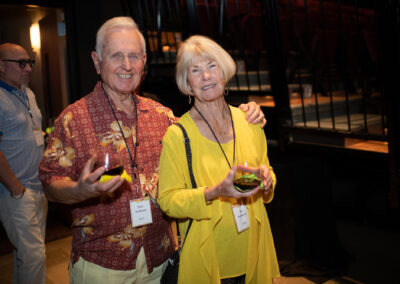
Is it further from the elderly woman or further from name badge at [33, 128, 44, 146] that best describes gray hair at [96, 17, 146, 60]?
name badge at [33, 128, 44, 146]

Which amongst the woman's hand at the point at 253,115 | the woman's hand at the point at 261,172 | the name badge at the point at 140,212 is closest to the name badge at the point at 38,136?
the name badge at the point at 140,212

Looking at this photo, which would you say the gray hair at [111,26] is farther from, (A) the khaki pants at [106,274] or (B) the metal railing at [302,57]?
(B) the metal railing at [302,57]

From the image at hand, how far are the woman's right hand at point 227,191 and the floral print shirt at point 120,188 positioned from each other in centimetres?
33

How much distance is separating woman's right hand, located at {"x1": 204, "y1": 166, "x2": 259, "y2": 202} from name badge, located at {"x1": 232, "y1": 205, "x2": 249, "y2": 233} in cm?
18

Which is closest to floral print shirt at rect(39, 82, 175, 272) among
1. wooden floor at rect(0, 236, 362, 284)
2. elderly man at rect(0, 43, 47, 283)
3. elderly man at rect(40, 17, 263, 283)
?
elderly man at rect(40, 17, 263, 283)

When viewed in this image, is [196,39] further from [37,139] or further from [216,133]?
[37,139]

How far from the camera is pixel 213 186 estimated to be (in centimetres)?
139

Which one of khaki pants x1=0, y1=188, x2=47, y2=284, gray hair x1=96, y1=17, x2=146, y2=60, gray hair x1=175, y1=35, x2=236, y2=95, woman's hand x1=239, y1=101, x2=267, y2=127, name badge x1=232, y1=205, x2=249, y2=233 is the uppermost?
gray hair x1=96, y1=17, x2=146, y2=60

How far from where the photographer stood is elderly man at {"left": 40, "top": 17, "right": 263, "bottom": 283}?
1.48 m

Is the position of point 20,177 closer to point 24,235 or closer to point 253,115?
point 24,235

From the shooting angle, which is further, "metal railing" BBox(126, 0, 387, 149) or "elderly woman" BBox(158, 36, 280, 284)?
"metal railing" BBox(126, 0, 387, 149)

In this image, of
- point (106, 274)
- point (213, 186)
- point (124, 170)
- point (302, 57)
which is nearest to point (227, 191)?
point (213, 186)

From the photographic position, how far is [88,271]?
58.6 inches

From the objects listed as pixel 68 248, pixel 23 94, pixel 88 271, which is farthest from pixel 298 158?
pixel 68 248
